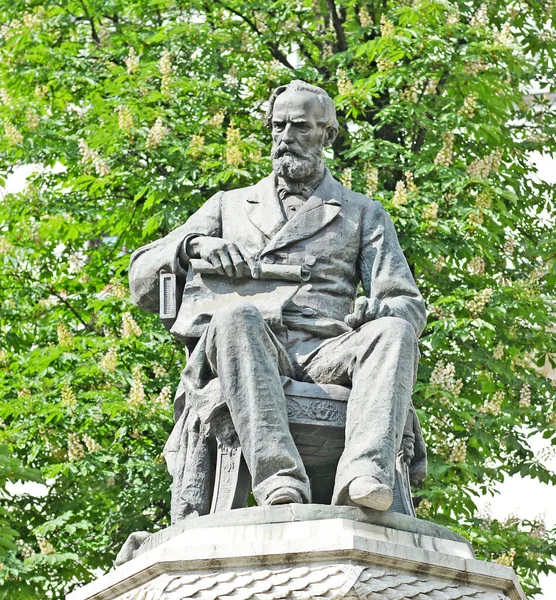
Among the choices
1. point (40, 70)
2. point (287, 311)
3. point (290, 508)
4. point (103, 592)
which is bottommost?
point (103, 592)

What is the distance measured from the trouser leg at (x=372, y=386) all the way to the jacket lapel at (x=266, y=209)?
0.80 m

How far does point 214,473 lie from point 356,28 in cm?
795

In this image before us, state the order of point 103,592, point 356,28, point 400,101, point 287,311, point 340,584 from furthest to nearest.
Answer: point 356,28 → point 400,101 → point 287,311 → point 103,592 → point 340,584

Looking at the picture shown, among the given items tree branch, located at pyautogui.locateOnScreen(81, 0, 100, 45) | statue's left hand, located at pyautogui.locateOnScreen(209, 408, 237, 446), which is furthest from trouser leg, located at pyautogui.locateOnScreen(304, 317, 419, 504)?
tree branch, located at pyautogui.locateOnScreen(81, 0, 100, 45)

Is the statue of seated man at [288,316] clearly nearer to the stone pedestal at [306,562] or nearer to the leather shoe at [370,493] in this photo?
the leather shoe at [370,493]

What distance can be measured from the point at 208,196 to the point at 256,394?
20.3ft

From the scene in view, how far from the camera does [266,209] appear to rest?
802 centimetres

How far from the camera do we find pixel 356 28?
1457cm

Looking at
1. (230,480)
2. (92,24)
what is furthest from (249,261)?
(92,24)

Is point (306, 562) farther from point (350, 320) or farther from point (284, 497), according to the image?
point (350, 320)

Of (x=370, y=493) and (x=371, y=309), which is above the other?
(x=371, y=309)

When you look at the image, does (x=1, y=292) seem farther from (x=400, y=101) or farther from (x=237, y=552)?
(x=237, y=552)

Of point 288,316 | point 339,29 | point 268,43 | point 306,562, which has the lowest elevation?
point 306,562

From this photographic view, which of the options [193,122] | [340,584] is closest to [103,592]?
[340,584]
